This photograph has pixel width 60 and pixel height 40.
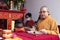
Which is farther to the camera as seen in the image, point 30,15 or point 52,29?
point 30,15

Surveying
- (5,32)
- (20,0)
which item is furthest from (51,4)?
(5,32)

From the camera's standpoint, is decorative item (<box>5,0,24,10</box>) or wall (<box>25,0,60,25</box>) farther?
wall (<box>25,0,60,25</box>)

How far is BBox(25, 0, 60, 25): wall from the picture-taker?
3862mm

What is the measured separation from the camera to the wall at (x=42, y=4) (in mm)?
3862

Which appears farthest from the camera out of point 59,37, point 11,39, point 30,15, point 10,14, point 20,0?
point 30,15

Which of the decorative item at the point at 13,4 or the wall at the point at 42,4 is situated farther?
the wall at the point at 42,4

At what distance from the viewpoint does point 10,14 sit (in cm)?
222

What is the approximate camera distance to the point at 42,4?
4191 mm

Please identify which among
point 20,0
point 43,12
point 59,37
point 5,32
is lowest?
point 59,37

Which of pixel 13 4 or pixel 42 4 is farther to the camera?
pixel 42 4

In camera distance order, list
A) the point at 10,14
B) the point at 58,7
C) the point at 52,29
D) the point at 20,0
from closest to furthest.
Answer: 1. the point at 52,29
2. the point at 10,14
3. the point at 20,0
4. the point at 58,7

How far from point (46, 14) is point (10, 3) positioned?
1.75 feet

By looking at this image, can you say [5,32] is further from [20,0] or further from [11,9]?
[20,0]

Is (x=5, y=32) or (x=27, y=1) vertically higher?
(x=27, y=1)
